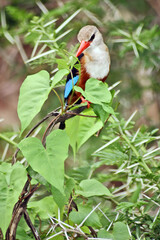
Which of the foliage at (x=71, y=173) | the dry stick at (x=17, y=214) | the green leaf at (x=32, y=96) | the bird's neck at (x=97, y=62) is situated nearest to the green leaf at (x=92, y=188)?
the foliage at (x=71, y=173)

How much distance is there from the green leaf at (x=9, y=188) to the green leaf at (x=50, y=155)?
61 millimetres

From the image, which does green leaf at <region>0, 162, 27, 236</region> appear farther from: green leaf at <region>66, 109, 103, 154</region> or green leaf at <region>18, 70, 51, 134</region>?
green leaf at <region>66, 109, 103, 154</region>

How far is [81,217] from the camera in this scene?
92 centimetres

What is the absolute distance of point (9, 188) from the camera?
2.72 ft

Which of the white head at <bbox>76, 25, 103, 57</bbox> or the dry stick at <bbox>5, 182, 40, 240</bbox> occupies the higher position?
the white head at <bbox>76, 25, 103, 57</bbox>

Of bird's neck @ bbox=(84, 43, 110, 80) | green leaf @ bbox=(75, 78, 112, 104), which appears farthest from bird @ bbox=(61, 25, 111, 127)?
green leaf @ bbox=(75, 78, 112, 104)

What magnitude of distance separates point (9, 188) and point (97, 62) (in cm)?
50

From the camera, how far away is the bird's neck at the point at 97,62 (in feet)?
3.81

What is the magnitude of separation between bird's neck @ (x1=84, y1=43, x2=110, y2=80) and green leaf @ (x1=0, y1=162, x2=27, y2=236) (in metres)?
0.42

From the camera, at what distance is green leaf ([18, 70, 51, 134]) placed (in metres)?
0.80

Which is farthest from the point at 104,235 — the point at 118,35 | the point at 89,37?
the point at 118,35

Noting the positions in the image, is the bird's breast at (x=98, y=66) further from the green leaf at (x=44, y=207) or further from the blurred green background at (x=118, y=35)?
the blurred green background at (x=118, y=35)

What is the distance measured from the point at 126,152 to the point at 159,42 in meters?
1.12

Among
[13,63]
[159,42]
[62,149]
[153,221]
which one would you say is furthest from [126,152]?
[13,63]
